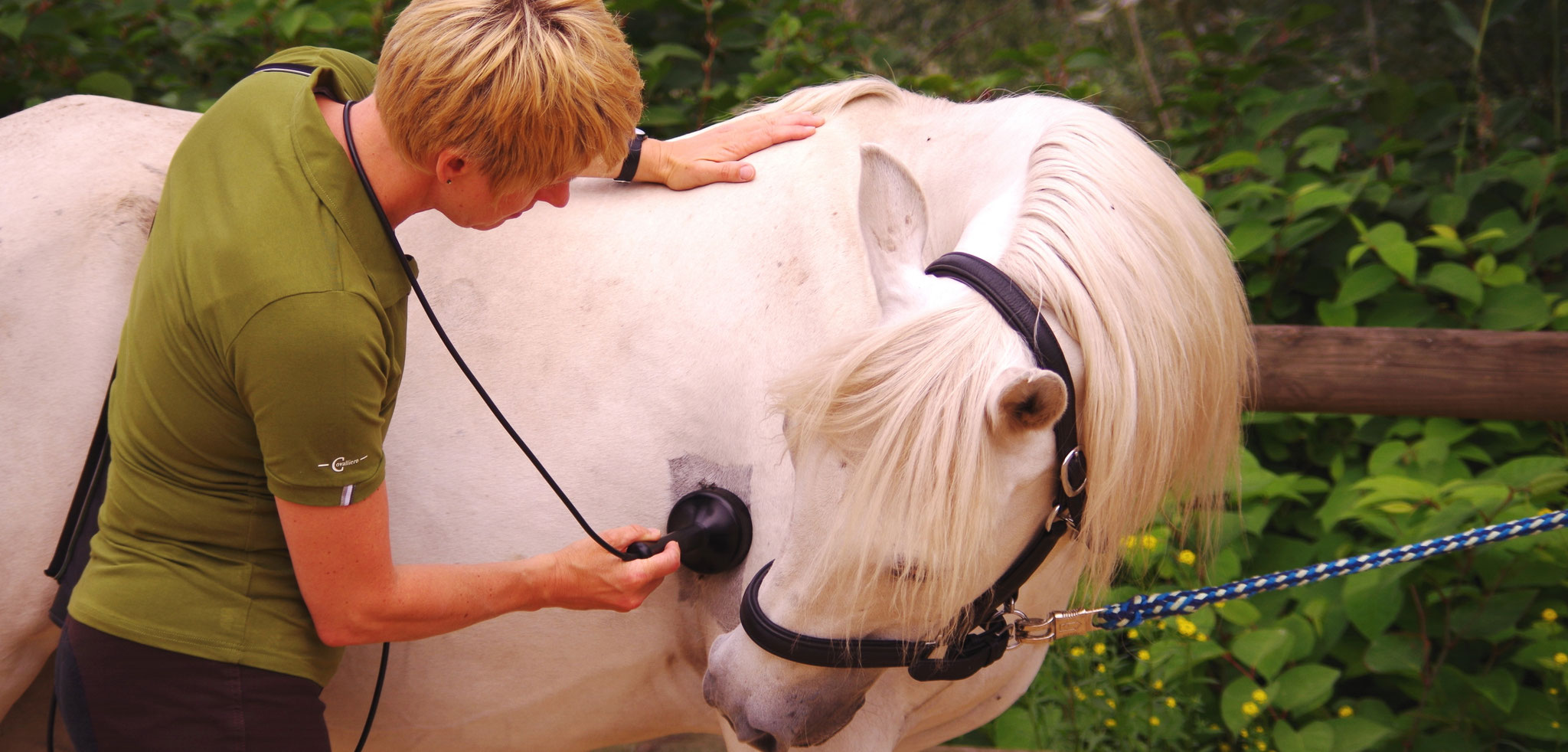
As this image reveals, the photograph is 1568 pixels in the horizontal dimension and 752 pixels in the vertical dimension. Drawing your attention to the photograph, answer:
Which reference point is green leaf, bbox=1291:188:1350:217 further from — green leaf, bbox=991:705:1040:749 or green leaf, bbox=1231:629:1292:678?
green leaf, bbox=991:705:1040:749

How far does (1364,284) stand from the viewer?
2.88m

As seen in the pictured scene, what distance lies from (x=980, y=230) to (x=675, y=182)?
24.1 inches

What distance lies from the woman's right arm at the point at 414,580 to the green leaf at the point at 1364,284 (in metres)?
2.29

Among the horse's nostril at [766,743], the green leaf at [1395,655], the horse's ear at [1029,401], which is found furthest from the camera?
the green leaf at [1395,655]

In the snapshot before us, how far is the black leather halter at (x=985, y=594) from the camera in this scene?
1.19 meters

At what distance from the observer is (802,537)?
126 centimetres

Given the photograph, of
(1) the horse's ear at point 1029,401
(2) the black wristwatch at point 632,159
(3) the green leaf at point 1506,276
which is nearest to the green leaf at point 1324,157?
(3) the green leaf at point 1506,276

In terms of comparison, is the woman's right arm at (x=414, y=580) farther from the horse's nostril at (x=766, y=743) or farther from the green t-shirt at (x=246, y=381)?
the horse's nostril at (x=766, y=743)

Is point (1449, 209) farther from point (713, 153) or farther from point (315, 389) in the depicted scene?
point (315, 389)

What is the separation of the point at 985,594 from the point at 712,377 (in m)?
0.54

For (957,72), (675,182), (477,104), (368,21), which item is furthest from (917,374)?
(957,72)

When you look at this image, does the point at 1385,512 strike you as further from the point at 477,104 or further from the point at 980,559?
the point at 477,104

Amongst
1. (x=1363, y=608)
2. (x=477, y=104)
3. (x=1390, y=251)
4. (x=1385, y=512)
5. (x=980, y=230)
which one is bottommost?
(x=1363, y=608)

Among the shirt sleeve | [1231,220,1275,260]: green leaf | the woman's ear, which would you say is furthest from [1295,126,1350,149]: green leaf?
the shirt sleeve
